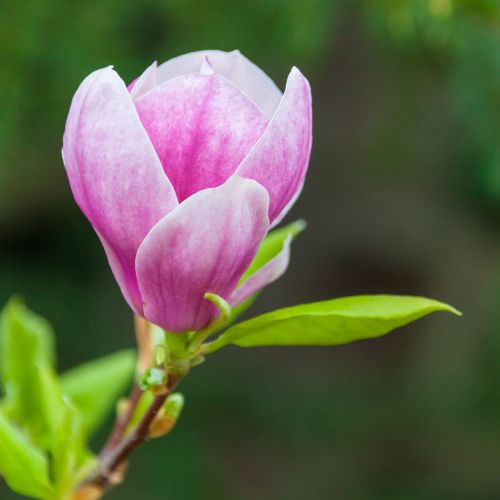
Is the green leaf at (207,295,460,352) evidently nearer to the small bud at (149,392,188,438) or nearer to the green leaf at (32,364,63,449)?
the small bud at (149,392,188,438)

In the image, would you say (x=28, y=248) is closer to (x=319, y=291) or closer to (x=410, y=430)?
(x=319, y=291)

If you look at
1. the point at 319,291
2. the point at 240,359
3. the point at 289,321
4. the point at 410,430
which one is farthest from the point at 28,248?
the point at 289,321

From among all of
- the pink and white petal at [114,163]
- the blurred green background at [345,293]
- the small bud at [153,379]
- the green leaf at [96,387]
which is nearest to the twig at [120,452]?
the small bud at [153,379]

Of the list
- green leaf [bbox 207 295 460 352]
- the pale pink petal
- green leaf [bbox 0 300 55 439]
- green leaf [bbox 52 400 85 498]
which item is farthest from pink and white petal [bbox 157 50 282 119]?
green leaf [bbox 0 300 55 439]

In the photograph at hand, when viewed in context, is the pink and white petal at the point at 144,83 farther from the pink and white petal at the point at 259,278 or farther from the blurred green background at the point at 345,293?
the blurred green background at the point at 345,293

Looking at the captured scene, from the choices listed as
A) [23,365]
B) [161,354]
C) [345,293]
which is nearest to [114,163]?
[161,354]

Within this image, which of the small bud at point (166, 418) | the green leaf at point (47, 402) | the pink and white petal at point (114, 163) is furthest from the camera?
the green leaf at point (47, 402)
